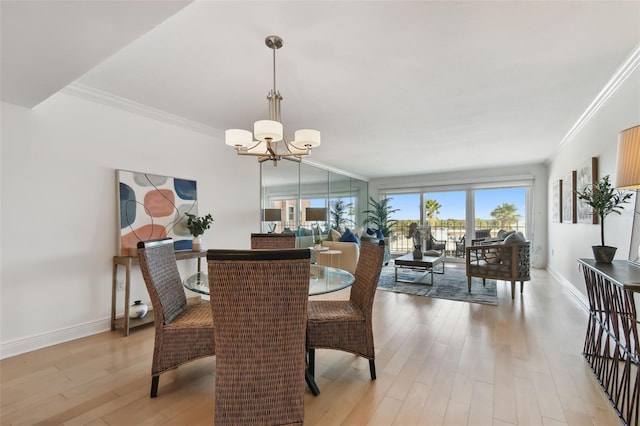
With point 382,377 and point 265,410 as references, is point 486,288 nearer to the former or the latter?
point 382,377

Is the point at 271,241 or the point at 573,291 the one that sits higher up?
the point at 271,241

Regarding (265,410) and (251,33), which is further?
(251,33)

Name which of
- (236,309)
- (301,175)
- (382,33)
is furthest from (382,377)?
(301,175)

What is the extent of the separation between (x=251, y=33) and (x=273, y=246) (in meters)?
1.75

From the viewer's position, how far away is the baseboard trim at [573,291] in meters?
3.46

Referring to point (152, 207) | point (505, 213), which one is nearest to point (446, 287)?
point (505, 213)

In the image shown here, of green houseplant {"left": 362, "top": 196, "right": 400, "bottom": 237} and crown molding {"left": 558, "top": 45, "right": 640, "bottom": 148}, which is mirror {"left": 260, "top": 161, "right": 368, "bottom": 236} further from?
crown molding {"left": 558, "top": 45, "right": 640, "bottom": 148}

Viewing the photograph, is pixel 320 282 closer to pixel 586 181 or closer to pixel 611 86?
pixel 611 86

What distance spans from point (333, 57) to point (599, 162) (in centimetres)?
307

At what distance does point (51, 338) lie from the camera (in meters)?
2.59

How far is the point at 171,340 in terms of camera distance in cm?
179

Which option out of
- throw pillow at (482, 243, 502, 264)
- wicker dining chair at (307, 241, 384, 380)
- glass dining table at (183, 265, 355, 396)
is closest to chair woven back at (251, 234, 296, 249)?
glass dining table at (183, 265, 355, 396)

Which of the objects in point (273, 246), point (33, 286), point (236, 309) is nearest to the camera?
point (236, 309)

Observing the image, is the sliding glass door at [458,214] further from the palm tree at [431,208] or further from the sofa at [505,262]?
the sofa at [505,262]
